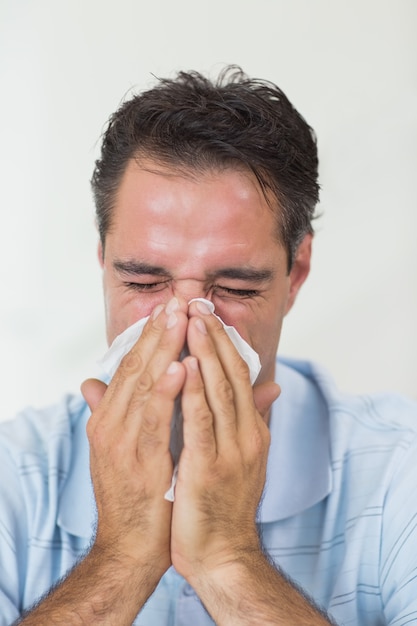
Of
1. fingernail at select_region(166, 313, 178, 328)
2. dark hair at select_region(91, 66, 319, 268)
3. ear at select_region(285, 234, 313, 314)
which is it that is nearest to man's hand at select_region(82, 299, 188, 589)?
fingernail at select_region(166, 313, 178, 328)

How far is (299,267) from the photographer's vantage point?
203cm

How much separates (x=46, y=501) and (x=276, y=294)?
0.61m

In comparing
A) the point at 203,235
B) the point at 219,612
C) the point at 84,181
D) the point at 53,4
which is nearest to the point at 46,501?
the point at 219,612

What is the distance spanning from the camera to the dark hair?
1771 mm

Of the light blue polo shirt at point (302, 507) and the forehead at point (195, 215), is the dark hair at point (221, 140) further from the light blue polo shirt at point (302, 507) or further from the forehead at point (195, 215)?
the light blue polo shirt at point (302, 507)

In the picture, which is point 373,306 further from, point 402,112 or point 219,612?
point 219,612

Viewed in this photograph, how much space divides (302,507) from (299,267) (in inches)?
19.7

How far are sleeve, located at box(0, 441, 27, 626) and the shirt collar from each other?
46cm

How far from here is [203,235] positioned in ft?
5.57

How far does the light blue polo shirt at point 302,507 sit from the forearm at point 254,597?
24cm

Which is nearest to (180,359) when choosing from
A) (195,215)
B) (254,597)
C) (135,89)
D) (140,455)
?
(140,455)

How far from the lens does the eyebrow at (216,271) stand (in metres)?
1.71

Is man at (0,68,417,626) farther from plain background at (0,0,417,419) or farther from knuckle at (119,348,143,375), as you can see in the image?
plain background at (0,0,417,419)

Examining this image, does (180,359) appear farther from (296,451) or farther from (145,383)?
(296,451)
